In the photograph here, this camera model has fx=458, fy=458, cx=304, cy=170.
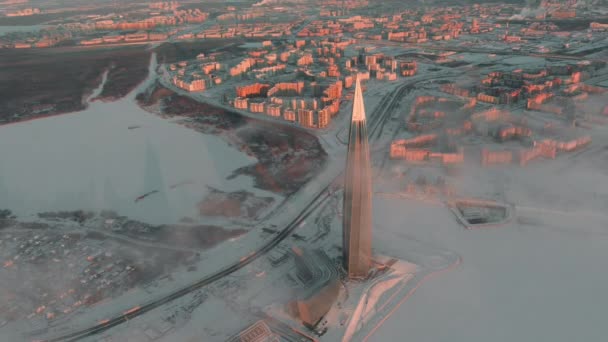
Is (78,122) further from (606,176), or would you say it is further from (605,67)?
(605,67)

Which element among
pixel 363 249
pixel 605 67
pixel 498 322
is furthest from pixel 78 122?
pixel 605 67

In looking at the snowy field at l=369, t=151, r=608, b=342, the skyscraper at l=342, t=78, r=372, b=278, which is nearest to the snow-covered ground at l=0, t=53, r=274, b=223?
the skyscraper at l=342, t=78, r=372, b=278

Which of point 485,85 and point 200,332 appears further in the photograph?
point 485,85

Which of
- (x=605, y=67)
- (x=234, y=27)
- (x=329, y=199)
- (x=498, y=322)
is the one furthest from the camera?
(x=234, y=27)

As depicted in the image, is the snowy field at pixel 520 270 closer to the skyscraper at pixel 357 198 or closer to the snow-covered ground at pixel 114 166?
the skyscraper at pixel 357 198

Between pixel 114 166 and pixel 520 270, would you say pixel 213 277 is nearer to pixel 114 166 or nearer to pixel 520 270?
pixel 520 270

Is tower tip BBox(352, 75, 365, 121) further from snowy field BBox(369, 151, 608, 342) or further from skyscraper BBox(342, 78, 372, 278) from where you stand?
snowy field BBox(369, 151, 608, 342)

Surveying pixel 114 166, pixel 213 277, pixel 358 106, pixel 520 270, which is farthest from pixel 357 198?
pixel 114 166
